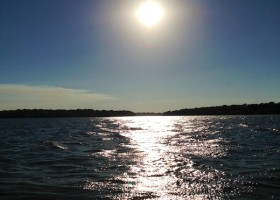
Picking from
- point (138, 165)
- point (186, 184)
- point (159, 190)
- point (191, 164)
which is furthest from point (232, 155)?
point (159, 190)

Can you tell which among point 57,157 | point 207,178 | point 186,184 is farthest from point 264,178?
point 57,157

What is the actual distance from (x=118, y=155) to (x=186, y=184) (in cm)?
1183

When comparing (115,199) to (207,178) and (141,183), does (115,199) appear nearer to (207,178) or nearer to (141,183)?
(141,183)

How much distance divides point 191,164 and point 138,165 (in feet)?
10.4

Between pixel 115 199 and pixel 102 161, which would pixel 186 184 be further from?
pixel 102 161

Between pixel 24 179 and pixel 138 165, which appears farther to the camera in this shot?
pixel 138 165

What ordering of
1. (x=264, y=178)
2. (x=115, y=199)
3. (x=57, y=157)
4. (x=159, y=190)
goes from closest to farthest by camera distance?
1. (x=115, y=199)
2. (x=159, y=190)
3. (x=264, y=178)
4. (x=57, y=157)

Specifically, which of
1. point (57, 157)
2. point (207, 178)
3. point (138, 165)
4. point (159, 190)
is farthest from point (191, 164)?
point (57, 157)

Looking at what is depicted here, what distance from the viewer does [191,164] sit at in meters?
23.0

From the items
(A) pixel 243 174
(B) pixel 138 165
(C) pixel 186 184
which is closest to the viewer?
(C) pixel 186 184

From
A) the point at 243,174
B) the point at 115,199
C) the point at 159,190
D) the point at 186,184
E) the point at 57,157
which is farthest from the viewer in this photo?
the point at 57,157

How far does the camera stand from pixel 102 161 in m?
24.5

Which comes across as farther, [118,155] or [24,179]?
[118,155]

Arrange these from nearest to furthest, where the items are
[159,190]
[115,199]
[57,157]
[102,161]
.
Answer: [115,199], [159,190], [102,161], [57,157]
